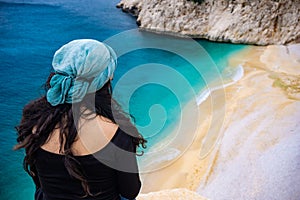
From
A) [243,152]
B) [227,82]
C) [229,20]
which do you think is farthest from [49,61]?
[243,152]

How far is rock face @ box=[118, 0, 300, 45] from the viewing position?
765 inches

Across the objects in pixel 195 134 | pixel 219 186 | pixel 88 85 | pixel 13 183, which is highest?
pixel 88 85

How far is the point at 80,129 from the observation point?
6.34ft

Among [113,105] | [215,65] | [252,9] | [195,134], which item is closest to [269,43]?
[252,9]

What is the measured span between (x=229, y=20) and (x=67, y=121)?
20.6 m

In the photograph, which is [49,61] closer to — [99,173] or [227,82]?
[227,82]

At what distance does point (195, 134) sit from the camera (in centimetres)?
996

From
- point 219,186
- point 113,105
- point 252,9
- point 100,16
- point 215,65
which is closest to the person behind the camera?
point 113,105

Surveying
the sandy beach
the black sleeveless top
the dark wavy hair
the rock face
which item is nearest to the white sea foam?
the sandy beach

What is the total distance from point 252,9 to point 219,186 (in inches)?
647

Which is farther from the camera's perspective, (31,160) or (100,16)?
(100,16)

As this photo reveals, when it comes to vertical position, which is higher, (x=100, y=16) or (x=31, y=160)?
(x=31, y=160)

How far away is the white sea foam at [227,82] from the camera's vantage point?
12762mm

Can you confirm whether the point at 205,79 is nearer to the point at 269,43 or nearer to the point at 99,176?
the point at 269,43
